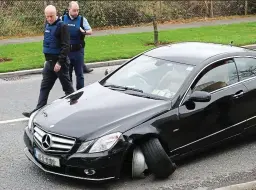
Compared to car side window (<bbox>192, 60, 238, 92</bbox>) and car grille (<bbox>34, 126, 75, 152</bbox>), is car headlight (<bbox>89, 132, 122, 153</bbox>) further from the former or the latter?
car side window (<bbox>192, 60, 238, 92</bbox>)

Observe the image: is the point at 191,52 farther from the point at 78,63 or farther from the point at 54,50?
the point at 78,63

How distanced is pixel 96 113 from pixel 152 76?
110cm

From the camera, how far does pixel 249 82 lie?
6961 millimetres

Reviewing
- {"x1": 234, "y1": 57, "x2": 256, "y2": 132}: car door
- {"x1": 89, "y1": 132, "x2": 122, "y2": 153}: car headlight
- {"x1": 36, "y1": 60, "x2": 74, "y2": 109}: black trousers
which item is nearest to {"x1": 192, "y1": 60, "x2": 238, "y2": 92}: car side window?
{"x1": 234, "y1": 57, "x2": 256, "y2": 132}: car door

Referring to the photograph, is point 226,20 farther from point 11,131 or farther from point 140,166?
point 140,166

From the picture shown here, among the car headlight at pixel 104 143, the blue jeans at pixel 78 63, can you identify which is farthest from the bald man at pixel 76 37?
the car headlight at pixel 104 143

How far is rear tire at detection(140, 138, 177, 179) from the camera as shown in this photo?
575 centimetres

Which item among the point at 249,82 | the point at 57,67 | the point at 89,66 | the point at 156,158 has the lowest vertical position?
the point at 89,66

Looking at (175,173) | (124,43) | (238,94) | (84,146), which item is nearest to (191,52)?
(238,94)

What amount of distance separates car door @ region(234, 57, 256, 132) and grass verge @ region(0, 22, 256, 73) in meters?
7.30

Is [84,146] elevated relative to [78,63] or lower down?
lower down

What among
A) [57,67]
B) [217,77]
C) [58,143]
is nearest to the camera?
[58,143]

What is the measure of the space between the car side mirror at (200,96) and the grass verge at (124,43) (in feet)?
25.2

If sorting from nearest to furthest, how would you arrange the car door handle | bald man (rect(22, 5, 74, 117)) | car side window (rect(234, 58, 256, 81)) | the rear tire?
the rear tire < the car door handle < car side window (rect(234, 58, 256, 81)) < bald man (rect(22, 5, 74, 117))
